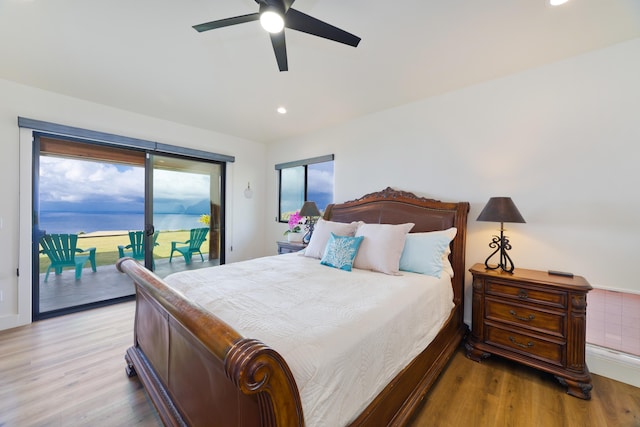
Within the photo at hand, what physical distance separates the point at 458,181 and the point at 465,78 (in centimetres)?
103

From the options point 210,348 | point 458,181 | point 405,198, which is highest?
point 458,181

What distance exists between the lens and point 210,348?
2.72 feet

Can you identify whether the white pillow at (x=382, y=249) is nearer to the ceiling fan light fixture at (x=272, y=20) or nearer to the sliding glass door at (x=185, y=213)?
the ceiling fan light fixture at (x=272, y=20)

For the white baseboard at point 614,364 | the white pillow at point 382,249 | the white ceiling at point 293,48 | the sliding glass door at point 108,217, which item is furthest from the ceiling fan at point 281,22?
the white baseboard at point 614,364

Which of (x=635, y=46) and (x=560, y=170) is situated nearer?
(x=635, y=46)

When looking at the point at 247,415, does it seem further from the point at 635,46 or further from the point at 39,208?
the point at 39,208

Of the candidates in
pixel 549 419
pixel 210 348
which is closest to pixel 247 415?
pixel 210 348

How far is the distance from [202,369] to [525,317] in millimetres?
2366

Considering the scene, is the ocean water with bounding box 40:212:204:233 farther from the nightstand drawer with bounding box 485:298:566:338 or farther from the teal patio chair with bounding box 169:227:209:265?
the nightstand drawer with bounding box 485:298:566:338

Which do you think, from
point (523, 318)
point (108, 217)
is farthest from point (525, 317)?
point (108, 217)

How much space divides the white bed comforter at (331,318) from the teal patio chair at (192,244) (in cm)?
248

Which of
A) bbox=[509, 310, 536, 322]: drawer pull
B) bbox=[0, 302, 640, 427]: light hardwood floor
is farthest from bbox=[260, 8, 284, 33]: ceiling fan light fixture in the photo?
bbox=[509, 310, 536, 322]: drawer pull

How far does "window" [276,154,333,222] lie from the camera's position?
3.99 meters

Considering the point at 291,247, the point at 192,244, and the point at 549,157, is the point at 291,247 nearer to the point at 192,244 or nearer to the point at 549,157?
the point at 192,244
